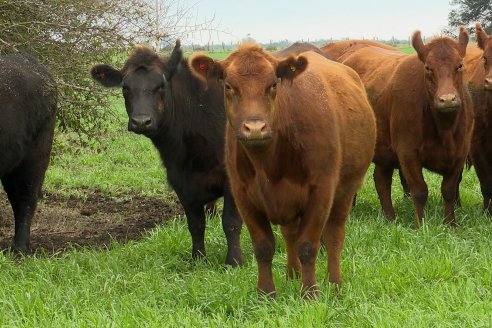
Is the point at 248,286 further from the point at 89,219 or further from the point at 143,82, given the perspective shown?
the point at 89,219

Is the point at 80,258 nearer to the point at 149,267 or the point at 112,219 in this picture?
the point at 149,267

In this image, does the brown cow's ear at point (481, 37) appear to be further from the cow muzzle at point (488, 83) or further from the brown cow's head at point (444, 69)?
the cow muzzle at point (488, 83)

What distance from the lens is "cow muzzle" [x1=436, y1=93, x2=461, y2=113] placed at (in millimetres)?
7258

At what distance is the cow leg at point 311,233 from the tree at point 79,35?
12.1 feet

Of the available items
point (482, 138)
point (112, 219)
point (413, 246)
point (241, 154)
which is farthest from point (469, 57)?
point (241, 154)

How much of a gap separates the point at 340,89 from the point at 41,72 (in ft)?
10.9

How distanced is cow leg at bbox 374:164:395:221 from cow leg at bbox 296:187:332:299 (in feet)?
10.9

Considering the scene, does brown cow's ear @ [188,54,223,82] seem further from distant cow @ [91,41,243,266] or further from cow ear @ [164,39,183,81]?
cow ear @ [164,39,183,81]

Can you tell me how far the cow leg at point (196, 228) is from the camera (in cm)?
704

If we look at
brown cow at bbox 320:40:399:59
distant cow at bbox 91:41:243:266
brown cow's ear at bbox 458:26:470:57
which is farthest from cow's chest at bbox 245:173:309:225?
brown cow at bbox 320:40:399:59

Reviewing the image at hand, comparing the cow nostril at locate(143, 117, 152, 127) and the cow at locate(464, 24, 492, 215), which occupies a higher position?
the cow nostril at locate(143, 117, 152, 127)

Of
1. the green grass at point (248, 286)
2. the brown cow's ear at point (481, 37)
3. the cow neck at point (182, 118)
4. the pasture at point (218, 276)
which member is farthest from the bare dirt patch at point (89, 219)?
the brown cow's ear at point (481, 37)

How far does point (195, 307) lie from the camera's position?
205 inches

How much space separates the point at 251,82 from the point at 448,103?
309cm
